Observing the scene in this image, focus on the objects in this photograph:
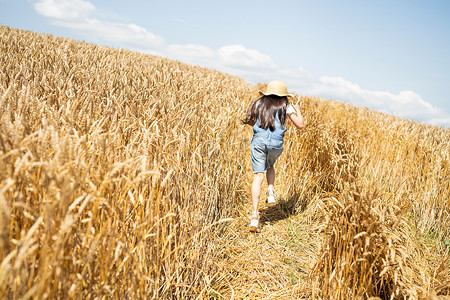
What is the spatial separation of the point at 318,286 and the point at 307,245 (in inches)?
32.9

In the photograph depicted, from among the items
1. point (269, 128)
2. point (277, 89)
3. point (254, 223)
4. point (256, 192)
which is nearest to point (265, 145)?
point (269, 128)

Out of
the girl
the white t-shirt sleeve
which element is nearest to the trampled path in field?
the girl

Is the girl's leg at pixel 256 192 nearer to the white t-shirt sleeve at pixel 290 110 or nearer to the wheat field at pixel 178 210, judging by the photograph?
the wheat field at pixel 178 210

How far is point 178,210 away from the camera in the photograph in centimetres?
201

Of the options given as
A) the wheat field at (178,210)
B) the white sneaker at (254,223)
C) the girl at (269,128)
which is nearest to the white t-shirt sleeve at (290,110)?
the girl at (269,128)

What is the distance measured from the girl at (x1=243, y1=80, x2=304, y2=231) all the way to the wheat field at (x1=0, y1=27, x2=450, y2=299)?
0.91ft

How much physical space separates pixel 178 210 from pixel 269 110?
1.58 meters

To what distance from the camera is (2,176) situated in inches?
46.7

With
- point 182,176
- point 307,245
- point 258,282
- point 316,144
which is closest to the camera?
point 182,176

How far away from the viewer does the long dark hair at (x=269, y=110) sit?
3.08 m

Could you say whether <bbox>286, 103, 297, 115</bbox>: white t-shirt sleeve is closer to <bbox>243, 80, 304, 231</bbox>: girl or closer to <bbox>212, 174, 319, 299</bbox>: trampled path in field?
<bbox>243, 80, 304, 231</bbox>: girl

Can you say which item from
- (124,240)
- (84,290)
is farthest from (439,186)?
(84,290)

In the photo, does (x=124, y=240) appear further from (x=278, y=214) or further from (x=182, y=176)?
(x=278, y=214)

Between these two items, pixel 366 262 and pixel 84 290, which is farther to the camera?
pixel 366 262
